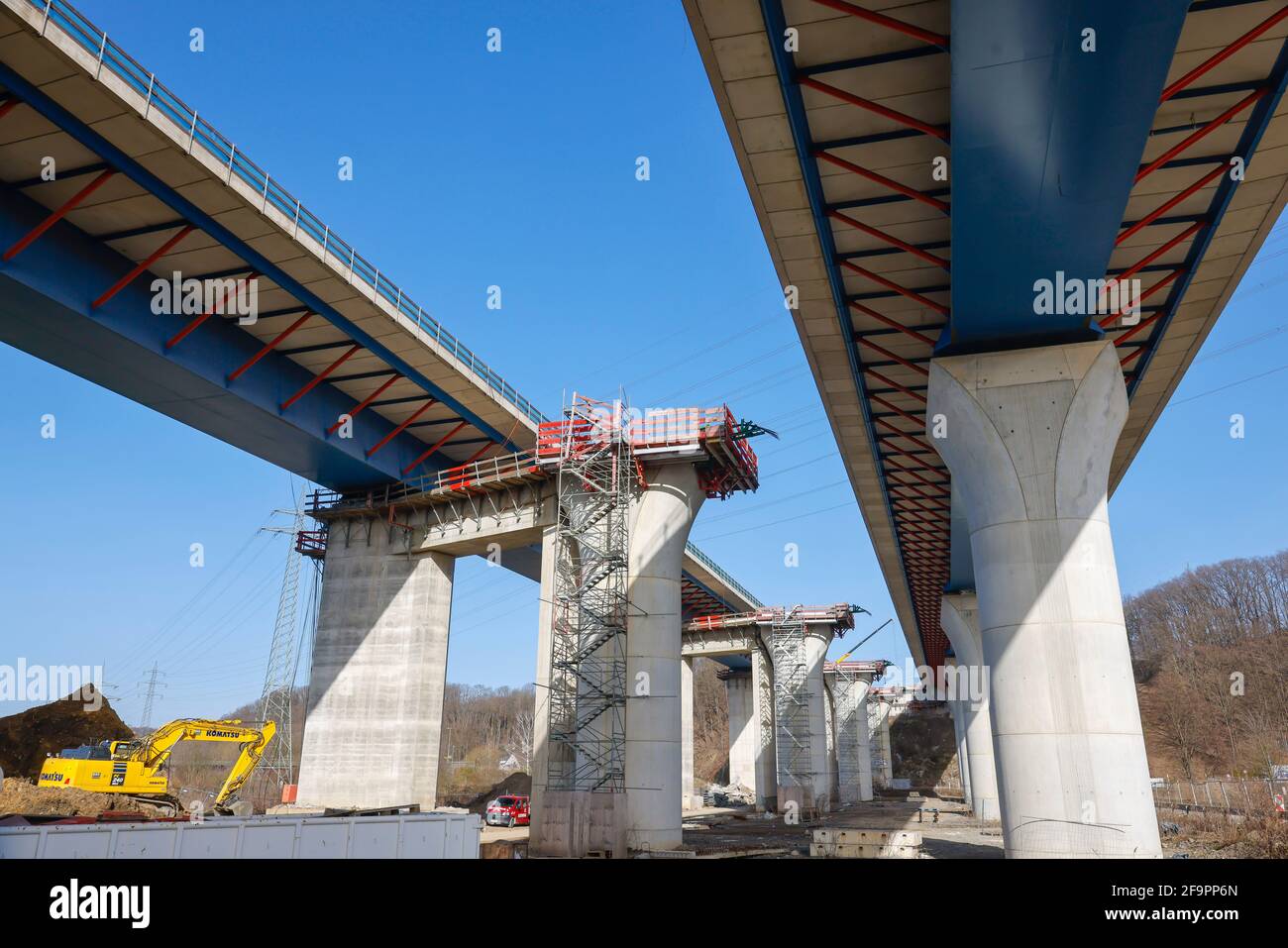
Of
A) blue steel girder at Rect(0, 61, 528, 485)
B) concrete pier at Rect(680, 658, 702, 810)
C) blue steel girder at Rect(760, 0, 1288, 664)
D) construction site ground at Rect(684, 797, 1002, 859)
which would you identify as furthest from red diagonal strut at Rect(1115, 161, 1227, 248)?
concrete pier at Rect(680, 658, 702, 810)

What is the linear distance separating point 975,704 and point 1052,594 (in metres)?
40.9

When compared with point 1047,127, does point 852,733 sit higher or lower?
lower

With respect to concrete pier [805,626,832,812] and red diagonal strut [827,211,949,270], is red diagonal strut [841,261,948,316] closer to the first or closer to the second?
red diagonal strut [827,211,949,270]

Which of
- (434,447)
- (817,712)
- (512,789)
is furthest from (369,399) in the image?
(512,789)

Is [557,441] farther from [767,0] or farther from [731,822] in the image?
[731,822]

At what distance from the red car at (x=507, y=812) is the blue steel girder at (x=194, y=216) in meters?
21.3

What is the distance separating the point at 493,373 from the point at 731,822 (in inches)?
1201

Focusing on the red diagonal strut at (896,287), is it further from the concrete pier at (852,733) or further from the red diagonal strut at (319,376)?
the concrete pier at (852,733)

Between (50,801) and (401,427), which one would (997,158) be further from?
(50,801)

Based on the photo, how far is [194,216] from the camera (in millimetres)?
20703

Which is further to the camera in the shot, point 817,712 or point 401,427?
point 817,712

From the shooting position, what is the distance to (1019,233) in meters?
13.9

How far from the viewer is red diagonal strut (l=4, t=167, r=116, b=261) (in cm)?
1925

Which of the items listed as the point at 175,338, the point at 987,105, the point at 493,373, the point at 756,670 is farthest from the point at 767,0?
the point at 756,670
